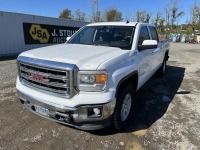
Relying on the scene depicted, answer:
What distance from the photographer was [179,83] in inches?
260

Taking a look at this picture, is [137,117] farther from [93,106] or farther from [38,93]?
[38,93]

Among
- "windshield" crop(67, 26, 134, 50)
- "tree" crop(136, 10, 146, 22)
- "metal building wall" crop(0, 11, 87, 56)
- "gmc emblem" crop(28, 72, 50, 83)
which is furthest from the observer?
"tree" crop(136, 10, 146, 22)

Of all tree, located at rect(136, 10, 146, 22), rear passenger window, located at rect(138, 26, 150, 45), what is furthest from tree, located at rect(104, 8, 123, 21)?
A: rear passenger window, located at rect(138, 26, 150, 45)

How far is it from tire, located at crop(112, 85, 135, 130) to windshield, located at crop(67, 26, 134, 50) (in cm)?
86

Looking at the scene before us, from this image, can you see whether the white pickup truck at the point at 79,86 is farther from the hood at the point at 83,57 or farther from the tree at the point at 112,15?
the tree at the point at 112,15

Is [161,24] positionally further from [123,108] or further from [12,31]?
[123,108]

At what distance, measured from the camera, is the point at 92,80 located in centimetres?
261

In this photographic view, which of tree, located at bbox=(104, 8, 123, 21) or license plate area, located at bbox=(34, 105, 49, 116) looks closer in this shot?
license plate area, located at bbox=(34, 105, 49, 116)

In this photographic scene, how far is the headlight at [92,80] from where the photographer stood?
2576mm

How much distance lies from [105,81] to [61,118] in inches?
34.0

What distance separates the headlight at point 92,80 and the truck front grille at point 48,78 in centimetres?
18

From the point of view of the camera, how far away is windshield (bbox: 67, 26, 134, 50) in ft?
12.5

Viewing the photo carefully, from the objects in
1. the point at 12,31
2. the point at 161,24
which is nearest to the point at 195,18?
the point at 161,24

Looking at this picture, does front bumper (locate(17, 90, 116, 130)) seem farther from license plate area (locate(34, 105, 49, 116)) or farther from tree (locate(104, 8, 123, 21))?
tree (locate(104, 8, 123, 21))
